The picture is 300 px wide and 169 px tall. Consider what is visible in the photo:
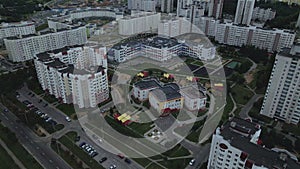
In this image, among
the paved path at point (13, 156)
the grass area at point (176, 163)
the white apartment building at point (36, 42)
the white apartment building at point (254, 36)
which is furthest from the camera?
the white apartment building at point (254, 36)

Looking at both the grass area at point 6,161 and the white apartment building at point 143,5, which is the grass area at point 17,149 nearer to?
the grass area at point 6,161

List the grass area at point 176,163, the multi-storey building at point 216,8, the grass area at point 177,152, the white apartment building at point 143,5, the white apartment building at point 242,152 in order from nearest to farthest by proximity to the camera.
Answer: the white apartment building at point 242,152 < the grass area at point 176,163 < the grass area at point 177,152 < the multi-storey building at point 216,8 < the white apartment building at point 143,5

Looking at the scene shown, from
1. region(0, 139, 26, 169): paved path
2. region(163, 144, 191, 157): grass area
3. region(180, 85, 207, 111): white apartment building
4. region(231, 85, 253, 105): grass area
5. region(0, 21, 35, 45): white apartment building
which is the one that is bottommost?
region(0, 139, 26, 169): paved path

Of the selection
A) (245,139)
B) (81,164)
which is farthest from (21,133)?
(245,139)

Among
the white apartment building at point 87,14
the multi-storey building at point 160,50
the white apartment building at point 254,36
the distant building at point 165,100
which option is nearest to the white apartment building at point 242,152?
the distant building at point 165,100

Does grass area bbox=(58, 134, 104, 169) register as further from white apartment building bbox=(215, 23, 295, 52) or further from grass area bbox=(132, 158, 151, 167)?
white apartment building bbox=(215, 23, 295, 52)

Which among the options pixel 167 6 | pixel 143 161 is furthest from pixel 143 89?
pixel 167 6

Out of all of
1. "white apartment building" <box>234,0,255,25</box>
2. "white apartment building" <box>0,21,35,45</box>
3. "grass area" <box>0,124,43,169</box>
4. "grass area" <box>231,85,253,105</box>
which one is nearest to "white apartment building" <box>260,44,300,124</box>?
"grass area" <box>231,85,253,105</box>
